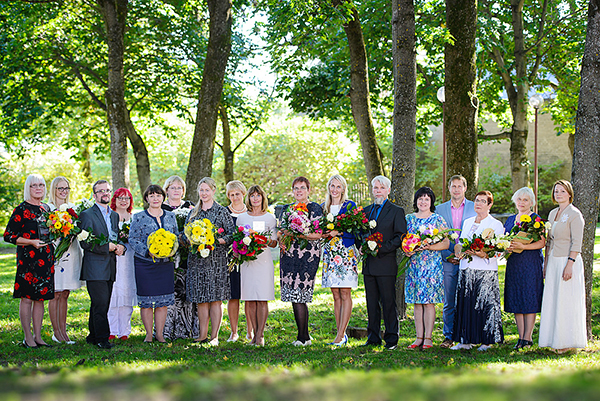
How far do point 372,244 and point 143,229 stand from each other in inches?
121

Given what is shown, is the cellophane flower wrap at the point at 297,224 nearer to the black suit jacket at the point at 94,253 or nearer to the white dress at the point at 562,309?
the black suit jacket at the point at 94,253

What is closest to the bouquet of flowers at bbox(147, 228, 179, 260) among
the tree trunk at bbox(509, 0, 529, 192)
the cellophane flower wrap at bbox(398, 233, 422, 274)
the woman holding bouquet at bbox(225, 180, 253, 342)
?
the woman holding bouquet at bbox(225, 180, 253, 342)

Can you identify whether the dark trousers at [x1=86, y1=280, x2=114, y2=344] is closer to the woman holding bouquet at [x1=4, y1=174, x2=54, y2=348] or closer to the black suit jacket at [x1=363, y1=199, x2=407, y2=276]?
the woman holding bouquet at [x1=4, y1=174, x2=54, y2=348]

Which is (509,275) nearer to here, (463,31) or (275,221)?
(275,221)

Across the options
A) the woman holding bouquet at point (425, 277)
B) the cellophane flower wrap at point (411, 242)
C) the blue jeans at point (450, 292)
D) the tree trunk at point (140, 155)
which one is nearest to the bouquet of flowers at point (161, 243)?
the cellophane flower wrap at point (411, 242)

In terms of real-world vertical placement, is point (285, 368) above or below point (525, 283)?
below

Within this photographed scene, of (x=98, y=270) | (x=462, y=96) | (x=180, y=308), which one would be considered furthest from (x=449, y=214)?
(x=98, y=270)

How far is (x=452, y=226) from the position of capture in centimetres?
757

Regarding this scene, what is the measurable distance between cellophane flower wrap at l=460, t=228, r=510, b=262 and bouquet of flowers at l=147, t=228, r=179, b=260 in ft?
12.3

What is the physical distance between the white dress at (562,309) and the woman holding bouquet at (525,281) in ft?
0.74

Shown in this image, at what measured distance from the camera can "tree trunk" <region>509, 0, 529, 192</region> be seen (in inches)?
679

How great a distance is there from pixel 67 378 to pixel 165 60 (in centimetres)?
1695

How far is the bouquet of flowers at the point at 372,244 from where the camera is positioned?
6.75 meters

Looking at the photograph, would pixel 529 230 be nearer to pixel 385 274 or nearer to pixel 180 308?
pixel 385 274
